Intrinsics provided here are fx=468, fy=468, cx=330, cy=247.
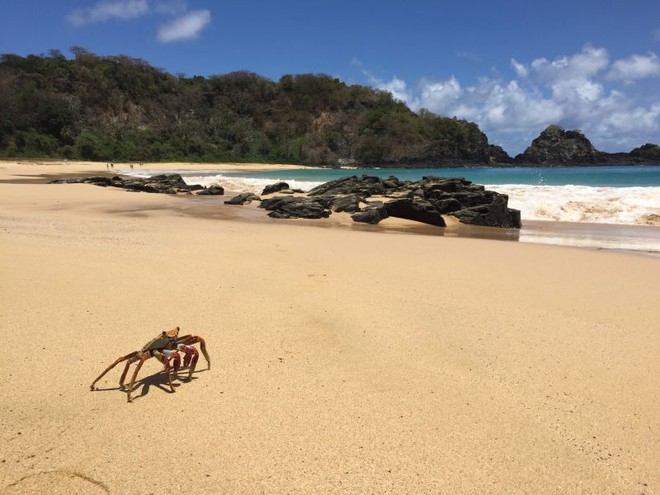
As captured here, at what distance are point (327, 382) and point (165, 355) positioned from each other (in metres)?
1.06

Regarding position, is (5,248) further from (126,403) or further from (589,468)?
(589,468)

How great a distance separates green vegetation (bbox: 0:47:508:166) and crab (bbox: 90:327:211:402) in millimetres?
72512

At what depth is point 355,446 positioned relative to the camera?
247cm

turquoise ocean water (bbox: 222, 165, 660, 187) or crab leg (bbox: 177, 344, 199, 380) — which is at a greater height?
turquoise ocean water (bbox: 222, 165, 660, 187)

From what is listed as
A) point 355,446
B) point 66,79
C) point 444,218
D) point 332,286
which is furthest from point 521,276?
point 66,79

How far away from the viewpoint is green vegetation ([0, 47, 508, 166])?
72.8 m

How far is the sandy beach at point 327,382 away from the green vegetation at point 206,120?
233 ft

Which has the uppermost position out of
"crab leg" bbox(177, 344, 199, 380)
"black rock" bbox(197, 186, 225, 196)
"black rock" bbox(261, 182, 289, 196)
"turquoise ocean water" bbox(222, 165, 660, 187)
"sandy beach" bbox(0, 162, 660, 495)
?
"turquoise ocean water" bbox(222, 165, 660, 187)

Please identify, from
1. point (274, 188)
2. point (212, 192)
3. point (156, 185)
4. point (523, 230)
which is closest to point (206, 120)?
point (156, 185)

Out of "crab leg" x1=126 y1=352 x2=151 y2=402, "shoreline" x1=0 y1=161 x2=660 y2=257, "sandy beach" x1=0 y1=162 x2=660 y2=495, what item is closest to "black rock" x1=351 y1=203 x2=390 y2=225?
"shoreline" x1=0 y1=161 x2=660 y2=257

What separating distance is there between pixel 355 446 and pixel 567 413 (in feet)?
4.47

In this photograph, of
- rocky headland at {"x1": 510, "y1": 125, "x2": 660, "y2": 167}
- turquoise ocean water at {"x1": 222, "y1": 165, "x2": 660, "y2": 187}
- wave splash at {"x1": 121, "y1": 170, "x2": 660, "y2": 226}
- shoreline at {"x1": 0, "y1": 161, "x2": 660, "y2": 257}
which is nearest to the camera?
shoreline at {"x1": 0, "y1": 161, "x2": 660, "y2": 257}

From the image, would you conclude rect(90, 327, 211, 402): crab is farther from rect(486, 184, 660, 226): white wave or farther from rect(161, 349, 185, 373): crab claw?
rect(486, 184, 660, 226): white wave

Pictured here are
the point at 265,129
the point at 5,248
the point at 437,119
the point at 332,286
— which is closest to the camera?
the point at 332,286
